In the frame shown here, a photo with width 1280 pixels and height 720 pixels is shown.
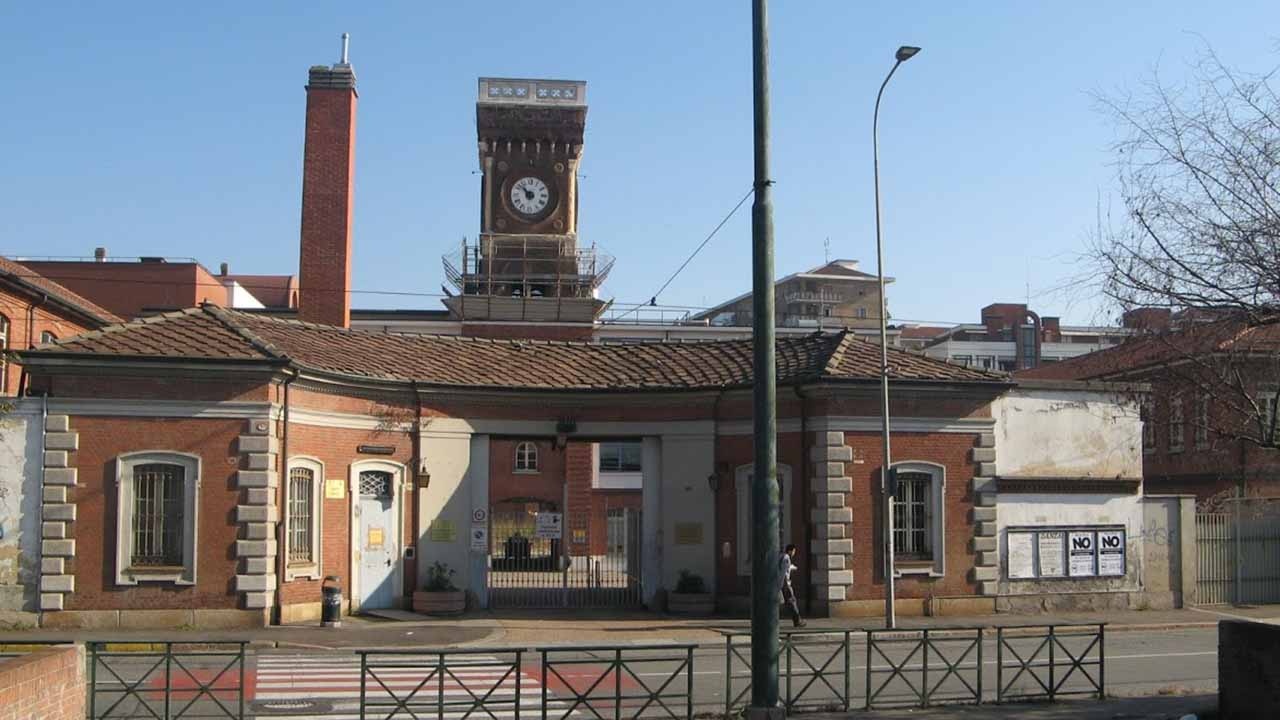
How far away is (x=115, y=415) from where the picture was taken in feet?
78.1

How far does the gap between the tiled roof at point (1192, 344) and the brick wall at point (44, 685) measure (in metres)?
11.2

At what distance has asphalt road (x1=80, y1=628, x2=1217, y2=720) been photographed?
47.7 ft

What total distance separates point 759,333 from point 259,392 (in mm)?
14883

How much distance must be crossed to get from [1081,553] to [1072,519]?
0.78 meters

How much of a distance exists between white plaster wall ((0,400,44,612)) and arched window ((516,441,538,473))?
31013 mm

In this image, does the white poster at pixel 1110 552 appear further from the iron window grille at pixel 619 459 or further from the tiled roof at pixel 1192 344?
the iron window grille at pixel 619 459

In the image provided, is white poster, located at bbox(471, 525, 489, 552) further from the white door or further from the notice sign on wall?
the notice sign on wall

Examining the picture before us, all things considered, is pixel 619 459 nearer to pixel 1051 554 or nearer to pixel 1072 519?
pixel 1072 519

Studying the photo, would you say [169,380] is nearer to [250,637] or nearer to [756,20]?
[250,637]

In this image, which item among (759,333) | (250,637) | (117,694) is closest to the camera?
(759,333)

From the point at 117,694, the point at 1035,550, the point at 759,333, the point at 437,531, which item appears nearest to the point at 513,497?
the point at 437,531

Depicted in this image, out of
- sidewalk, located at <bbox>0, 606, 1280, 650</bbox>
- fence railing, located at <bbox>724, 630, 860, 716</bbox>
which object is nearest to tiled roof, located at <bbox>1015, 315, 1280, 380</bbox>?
fence railing, located at <bbox>724, 630, 860, 716</bbox>

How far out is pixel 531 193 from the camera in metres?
60.2

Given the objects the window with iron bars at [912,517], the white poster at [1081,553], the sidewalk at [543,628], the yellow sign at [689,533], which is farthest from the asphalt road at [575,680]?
the yellow sign at [689,533]
